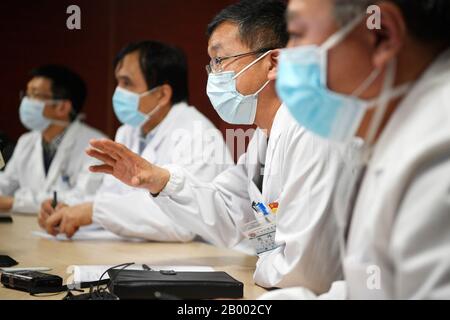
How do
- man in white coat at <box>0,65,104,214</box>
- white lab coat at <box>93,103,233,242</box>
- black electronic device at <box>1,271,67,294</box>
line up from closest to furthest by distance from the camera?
black electronic device at <box>1,271,67,294</box>, white lab coat at <box>93,103,233,242</box>, man in white coat at <box>0,65,104,214</box>

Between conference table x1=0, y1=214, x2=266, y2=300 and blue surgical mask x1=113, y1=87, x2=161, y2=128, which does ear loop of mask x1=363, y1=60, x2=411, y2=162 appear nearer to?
conference table x1=0, y1=214, x2=266, y2=300

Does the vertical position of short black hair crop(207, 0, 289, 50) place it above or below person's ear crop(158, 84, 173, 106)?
above

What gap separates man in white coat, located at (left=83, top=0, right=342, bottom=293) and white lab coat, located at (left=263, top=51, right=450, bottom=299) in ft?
1.15

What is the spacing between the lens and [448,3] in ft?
3.27

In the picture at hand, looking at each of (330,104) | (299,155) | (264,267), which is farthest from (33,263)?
(330,104)

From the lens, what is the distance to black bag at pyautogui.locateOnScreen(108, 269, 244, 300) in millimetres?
1397

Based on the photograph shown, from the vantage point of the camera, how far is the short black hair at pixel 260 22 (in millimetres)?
1896

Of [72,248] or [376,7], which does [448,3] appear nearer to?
[376,7]

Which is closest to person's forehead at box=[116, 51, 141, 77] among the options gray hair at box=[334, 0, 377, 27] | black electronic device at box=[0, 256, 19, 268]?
black electronic device at box=[0, 256, 19, 268]

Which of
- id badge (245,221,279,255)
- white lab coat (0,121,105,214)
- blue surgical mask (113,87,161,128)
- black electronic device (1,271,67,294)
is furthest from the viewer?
white lab coat (0,121,105,214)

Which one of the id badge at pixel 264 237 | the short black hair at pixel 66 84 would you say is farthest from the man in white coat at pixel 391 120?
the short black hair at pixel 66 84

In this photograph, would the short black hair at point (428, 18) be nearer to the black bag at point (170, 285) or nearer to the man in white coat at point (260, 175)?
the man in white coat at point (260, 175)

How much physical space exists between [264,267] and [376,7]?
2.53ft
